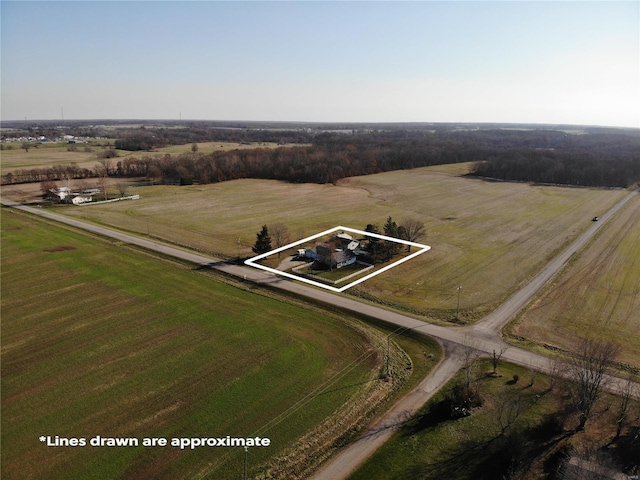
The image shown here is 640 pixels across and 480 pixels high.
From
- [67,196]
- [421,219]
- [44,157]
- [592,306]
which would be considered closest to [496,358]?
[592,306]

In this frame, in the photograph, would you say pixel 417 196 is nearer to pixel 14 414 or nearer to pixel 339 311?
pixel 339 311

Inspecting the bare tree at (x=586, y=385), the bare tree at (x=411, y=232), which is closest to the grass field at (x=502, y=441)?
the bare tree at (x=586, y=385)

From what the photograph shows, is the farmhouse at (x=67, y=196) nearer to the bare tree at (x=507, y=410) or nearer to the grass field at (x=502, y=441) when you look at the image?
the grass field at (x=502, y=441)

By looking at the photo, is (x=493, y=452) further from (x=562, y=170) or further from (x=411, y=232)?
(x=562, y=170)

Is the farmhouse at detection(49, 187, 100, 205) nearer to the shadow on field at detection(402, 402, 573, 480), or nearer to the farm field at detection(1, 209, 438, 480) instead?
the farm field at detection(1, 209, 438, 480)

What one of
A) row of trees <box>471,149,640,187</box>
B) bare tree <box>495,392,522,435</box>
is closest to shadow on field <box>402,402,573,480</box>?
bare tree <box>495,392,522,435</box>

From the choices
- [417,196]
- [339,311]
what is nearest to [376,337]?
[339,311]
